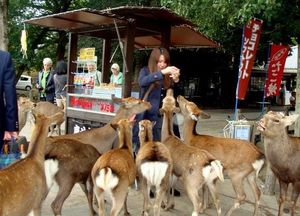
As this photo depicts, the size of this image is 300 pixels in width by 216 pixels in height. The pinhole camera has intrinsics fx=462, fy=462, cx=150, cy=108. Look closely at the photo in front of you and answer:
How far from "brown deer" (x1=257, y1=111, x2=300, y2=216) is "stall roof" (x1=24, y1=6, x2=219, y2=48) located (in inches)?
96.0

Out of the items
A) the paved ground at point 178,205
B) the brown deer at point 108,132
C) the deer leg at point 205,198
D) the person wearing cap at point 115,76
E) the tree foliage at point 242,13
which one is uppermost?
the tree foliage at point 242,13

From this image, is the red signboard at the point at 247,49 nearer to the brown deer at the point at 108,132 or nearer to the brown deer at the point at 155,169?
the brown deer at the point at 108,132

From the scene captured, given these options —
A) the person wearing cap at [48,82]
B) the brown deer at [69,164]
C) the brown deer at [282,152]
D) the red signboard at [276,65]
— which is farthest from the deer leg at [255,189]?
the red signboard at [276,65]

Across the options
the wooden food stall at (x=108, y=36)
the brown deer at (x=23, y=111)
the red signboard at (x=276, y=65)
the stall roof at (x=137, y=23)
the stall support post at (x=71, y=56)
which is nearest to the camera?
the stall roof at (x=137, y=23)

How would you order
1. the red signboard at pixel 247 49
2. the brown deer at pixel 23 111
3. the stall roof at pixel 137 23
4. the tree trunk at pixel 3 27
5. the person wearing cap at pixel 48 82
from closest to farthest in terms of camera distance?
1. the stall roof at pixel 137 23
2. the brown deer at pixel 23 111
3. the red signboard at pixel 247 49
4. the person wearing cap at pixel 48 82
5. the tree trunk at pixel 3 27

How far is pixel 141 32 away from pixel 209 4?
1667 mm

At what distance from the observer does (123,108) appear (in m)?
6.88

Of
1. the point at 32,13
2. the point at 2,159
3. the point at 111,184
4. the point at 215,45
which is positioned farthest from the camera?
the point at 32,13

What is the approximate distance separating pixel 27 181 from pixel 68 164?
1142 millimetres

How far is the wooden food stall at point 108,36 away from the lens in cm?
734

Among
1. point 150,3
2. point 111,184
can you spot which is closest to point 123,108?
point 111,184

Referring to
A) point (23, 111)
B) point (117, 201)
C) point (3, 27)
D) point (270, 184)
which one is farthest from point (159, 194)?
point (3, 27)

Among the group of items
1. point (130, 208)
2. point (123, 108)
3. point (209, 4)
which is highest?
point (209, 4)

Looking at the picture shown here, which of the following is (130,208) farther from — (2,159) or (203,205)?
(2,159)
